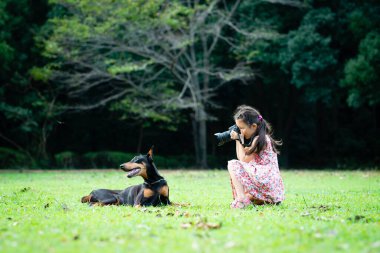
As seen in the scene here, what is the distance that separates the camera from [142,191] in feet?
28.1

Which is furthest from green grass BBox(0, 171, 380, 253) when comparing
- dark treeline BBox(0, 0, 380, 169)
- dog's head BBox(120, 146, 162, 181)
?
dark treeline BBox(0, 0, 380, 169)

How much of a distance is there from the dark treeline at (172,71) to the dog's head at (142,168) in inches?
649

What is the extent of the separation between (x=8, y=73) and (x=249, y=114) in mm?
→ 22724

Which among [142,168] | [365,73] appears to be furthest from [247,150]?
[365,73]

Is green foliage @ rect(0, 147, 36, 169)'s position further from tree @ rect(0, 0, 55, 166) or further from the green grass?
the green grass

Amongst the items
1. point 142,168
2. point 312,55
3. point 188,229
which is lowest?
point 188,229

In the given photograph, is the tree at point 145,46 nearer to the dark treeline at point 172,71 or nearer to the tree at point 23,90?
the dark treeline at point 172,71

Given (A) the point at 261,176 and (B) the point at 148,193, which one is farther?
(B) the point at 148,193

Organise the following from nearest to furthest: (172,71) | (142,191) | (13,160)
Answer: (142,191) < (13,160) < (172,71)

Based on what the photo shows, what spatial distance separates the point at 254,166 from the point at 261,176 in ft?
0.70

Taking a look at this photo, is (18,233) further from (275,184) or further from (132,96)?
(132,96)

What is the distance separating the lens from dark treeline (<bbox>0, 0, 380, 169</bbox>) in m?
25.0

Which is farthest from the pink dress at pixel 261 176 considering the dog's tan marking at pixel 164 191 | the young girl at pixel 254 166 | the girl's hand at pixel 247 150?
the dog's tan marking at pixel 164 191

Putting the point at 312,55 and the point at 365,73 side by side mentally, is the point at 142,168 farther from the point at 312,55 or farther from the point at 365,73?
the point at 312,55
